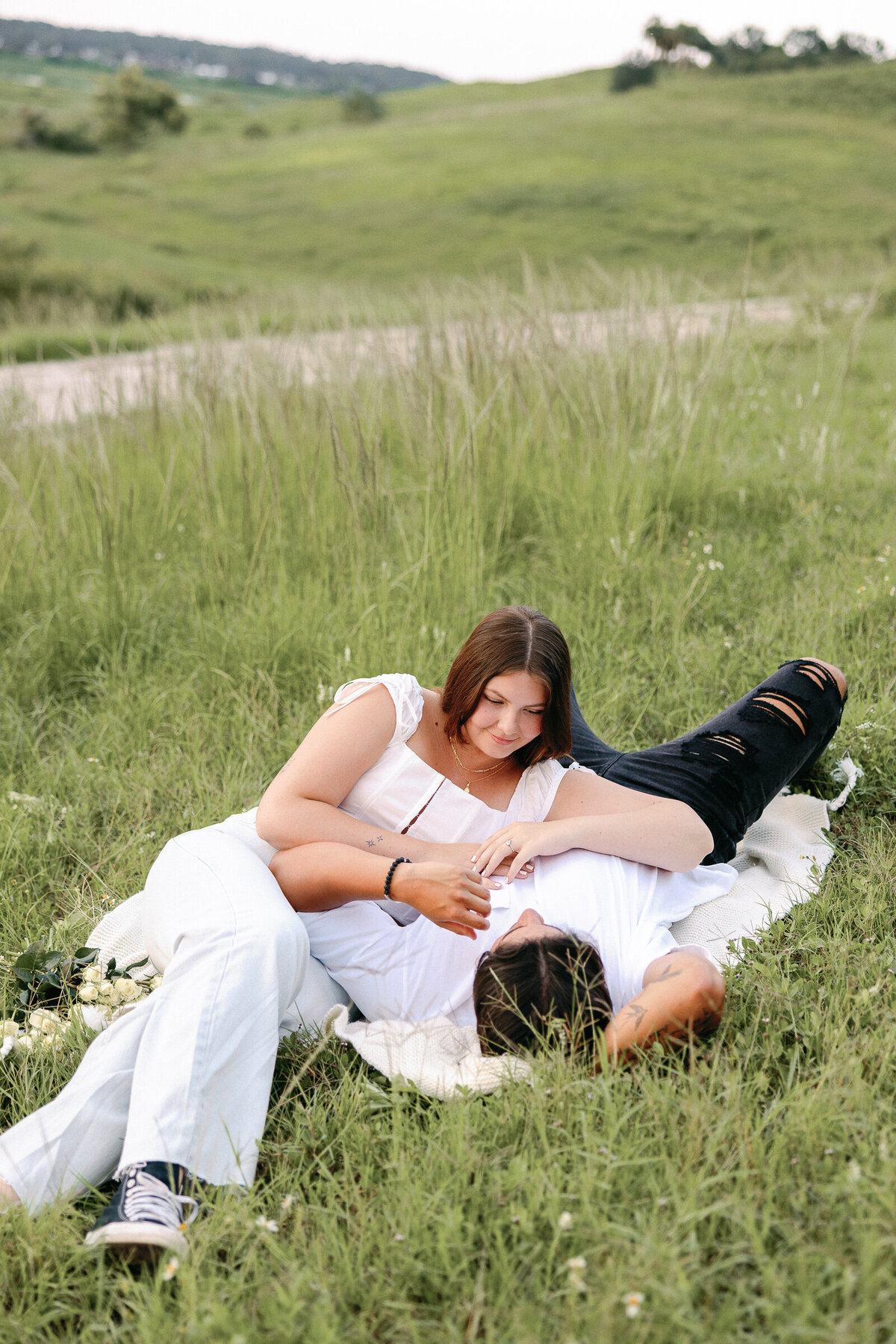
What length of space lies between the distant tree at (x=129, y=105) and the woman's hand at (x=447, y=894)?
46457 millimetres

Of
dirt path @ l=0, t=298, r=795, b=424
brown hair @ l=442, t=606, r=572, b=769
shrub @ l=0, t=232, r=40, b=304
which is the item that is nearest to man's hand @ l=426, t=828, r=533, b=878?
brown hair @ l=442, t=606, r=572, b=769

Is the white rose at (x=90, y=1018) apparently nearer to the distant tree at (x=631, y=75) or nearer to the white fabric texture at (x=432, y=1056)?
the white fabric texture at (x=432, y=1056)

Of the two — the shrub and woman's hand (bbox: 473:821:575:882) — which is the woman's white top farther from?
the shrub

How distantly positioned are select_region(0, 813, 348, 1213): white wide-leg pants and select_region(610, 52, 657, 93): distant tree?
5099cm

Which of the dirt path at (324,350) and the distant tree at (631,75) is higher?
the distant tree at (631,75)

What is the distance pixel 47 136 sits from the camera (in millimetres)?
38906

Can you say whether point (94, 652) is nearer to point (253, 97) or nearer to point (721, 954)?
point (721, 954)

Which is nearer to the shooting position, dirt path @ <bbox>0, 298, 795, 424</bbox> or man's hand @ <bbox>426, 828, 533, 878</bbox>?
man's hand @ <bbox>426, 828, 533, 878</bbox>

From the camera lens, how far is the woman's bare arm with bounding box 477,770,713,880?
2309mm

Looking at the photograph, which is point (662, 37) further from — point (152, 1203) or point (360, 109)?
point (152, 1203)

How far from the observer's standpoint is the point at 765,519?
4.80 meters

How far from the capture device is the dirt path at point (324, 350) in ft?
14.8

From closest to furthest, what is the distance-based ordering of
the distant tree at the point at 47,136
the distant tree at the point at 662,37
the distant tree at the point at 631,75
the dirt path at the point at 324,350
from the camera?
1. the dirt path at the point at 324,350
2. the distant tree at the point at 47,136
3. the distant tree at the point at 631,75
4. the distant tree at the point at 662,37

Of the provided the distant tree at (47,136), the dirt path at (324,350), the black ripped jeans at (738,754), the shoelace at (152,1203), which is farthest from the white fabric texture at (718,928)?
the distant tree at (47,136)
